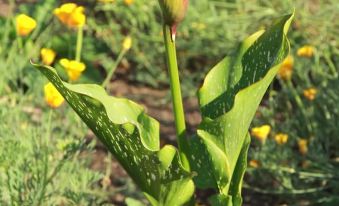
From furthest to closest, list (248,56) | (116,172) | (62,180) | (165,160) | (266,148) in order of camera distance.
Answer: (116,172), (266,148), (62,180), (248,56), (165,160)

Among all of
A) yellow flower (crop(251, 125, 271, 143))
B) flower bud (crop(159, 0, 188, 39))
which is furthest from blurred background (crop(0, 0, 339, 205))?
flower bud (crop(159, 0, 188, 39))

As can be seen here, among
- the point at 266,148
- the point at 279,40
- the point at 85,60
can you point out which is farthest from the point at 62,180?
the point at 85,60

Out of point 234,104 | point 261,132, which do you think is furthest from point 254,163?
point 234,104

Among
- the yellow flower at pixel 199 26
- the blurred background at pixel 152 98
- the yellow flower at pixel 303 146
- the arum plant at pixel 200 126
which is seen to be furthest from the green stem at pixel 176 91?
the yellow flower at pixel 199 26

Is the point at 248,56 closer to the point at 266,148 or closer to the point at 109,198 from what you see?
the point at 266,148

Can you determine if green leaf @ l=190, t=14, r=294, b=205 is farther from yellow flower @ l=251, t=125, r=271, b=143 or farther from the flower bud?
yellow flower @ l=251, t=125, r=271, b=143

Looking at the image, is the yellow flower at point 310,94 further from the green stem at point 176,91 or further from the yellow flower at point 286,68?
the green stem at point 176,91
